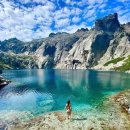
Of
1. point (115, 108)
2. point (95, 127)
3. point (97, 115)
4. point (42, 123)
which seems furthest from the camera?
point (115, 108)

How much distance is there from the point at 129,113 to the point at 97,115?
28.6 feet

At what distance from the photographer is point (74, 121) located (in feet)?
157

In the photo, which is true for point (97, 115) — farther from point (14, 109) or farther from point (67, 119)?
point (14, 109)

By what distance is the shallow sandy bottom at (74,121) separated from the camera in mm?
44684

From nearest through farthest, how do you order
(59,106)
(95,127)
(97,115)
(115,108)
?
(95,127) → (97,115) → (115,108) → (59,106)

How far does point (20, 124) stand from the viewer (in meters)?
47.3

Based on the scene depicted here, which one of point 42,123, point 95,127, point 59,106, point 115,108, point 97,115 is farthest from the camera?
point 59,106

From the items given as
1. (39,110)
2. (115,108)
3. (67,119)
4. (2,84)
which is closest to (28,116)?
(39,110)

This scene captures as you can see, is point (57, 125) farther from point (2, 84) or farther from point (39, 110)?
point (2, 84)

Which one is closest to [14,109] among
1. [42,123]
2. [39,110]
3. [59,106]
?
[39,110]

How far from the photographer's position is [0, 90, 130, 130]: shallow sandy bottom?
4468 cm

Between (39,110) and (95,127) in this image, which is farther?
(39,110)

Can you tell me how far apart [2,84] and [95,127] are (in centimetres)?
8962

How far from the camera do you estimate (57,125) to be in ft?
150
